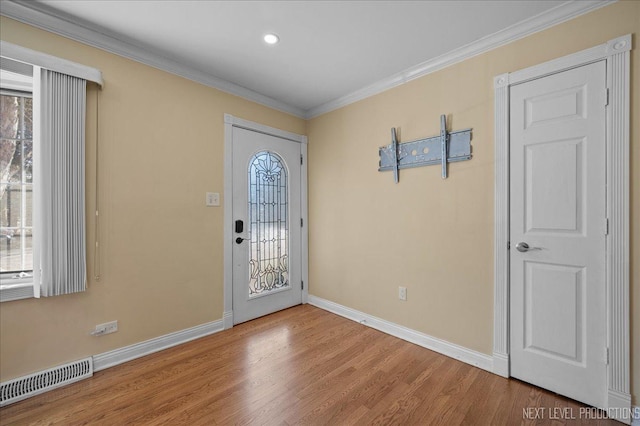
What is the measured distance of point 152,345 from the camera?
237 centimetres

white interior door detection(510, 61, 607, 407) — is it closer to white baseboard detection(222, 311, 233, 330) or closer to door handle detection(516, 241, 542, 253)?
door handle detection(516, 241, 542, 253)

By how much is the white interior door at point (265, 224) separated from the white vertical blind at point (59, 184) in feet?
4.17

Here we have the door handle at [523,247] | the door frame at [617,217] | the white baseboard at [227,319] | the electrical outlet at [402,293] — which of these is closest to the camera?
the door frame at [617,217]

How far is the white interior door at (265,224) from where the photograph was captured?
9.83ft

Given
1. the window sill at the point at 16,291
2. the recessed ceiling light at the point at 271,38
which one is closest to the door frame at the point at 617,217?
the recessed ceiling light at the point at 271,38

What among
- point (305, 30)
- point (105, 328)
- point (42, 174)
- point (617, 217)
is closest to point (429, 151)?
point (617, 217)

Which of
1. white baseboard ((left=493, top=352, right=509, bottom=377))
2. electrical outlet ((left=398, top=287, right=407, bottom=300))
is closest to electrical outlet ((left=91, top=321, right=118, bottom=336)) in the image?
electrical outlet ((left=398, top=287, right=407, bottom=300))

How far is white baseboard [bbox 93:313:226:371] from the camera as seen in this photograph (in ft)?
6.97

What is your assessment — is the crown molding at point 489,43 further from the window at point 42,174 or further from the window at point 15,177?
the window at point 15,177

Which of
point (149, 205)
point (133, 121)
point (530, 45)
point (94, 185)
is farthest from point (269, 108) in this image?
point (530, 45)

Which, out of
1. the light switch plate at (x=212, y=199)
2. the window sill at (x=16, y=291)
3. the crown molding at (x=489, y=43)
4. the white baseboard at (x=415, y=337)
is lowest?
the white baseboard at (x=415, y=337)

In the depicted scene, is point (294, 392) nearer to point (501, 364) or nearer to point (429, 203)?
point (501, 364)

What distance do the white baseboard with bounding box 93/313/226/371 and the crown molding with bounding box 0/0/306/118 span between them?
2.40 meters

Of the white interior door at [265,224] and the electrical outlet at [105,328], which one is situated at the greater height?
the white interior door at [265,224]
